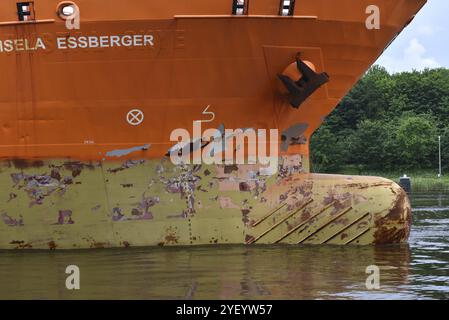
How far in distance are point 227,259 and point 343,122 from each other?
5644cm

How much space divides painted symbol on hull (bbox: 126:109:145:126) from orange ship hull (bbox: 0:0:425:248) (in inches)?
0.7

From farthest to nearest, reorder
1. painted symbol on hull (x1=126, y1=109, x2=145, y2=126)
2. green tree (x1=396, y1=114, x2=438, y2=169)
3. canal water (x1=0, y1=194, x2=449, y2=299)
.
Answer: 1. green tree (x1=396, y1=114, x2=438, y2=169)
2. painted symbol on hull (x1=126, y1=109, x2=145, y2=126)
3. canal water (x1=0, y1=194, x2=449, y2=299)

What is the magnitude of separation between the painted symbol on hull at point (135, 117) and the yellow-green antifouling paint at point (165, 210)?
1.92 ft

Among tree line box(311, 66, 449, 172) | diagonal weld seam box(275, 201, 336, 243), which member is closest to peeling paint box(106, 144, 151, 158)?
diagonal weld seam box(275, 201, 336, 243)

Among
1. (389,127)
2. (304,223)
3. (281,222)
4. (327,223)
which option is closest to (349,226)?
(327,223)

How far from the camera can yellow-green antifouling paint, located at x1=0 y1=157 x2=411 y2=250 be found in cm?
1030

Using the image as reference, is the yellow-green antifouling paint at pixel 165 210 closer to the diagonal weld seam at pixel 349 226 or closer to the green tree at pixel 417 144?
the diagonal weld seam at pixel 349 226

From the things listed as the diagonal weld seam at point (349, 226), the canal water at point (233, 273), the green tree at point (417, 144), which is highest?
A: the green tree at point (417, 144)

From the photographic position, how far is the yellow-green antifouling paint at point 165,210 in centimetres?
1030

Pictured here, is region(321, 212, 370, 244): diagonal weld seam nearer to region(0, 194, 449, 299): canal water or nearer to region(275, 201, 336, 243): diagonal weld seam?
region(0, 194, 449, 299): canal water

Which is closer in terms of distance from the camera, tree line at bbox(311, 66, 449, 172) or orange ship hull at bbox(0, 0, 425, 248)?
Answer: orange ship hull at bbox(0, 0, 425, 248)

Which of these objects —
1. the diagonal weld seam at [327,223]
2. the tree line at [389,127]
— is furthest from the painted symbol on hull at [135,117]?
the tree line at [389,127]
